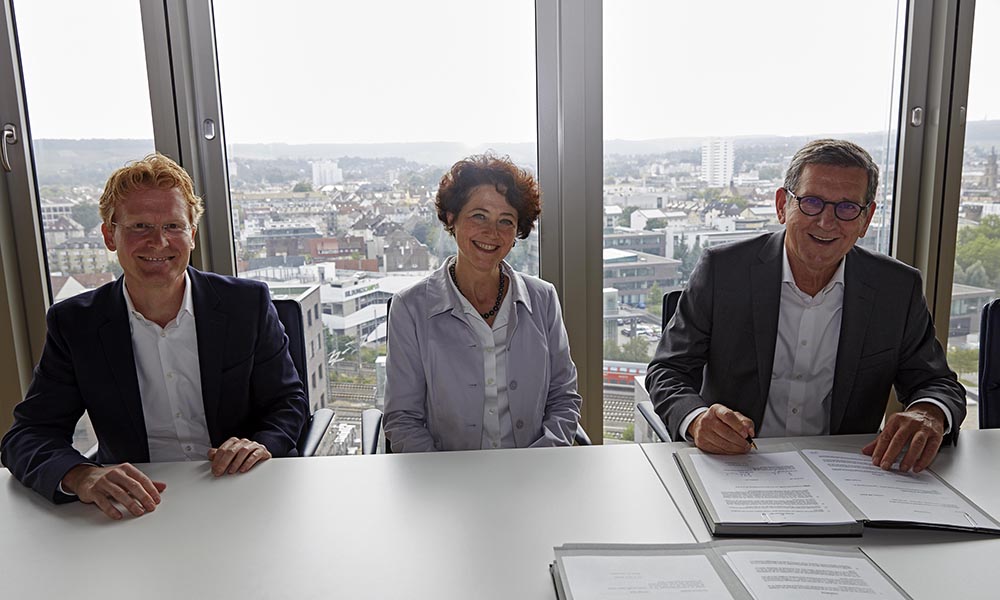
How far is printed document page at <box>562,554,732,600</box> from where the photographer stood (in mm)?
1047

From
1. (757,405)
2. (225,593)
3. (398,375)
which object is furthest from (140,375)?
(757,405)

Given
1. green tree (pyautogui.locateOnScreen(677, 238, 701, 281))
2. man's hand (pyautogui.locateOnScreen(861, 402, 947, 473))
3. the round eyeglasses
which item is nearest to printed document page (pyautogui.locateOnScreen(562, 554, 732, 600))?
man's hand (pyautogui.locateOnScreen(861, 402, 947, 473))

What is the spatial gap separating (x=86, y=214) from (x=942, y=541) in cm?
282

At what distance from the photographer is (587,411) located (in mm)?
2822

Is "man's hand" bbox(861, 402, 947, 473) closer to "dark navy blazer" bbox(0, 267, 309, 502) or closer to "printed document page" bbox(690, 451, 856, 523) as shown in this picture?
"printed document page" bbox(690, 451, 856, 523)

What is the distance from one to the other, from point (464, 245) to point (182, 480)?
3.01 ft

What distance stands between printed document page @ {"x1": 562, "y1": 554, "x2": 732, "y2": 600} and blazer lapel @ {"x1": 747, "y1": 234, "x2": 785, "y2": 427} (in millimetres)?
879

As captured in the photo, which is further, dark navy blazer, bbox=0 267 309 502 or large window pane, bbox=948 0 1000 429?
large window pane, bbox=948 0 1000 429

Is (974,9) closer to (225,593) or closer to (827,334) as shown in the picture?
(827,334)

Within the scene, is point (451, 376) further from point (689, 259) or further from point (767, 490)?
point (689, 259)

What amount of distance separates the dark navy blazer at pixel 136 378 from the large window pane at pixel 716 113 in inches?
53.8

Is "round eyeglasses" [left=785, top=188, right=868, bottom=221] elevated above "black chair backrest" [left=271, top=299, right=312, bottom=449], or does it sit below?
above

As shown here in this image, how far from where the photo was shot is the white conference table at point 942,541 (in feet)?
3.57

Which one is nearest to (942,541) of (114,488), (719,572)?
(719,572)
